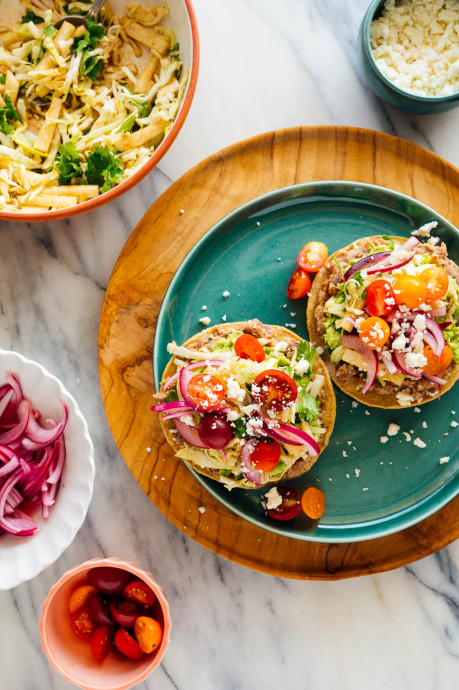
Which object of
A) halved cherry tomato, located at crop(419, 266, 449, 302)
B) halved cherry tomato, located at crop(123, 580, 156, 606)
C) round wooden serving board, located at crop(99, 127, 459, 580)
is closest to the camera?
halved cherry tomato, located at crop(419, 266, 449, 302)

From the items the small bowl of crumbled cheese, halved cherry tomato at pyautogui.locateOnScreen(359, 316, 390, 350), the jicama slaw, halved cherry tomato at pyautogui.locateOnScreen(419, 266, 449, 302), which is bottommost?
the jicama slaw

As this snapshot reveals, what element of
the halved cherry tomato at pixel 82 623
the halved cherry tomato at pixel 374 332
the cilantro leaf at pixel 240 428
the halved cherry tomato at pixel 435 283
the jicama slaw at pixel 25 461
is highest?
the halved cherry tomato at pixel 435 283

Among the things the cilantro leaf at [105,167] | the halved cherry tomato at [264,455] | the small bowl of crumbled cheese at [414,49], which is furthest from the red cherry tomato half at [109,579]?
the small bowl of crumbled cheese at [414,49]

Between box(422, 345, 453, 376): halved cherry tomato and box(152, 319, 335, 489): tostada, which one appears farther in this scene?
box(422, 345, 453, 376): halved cherry tomato

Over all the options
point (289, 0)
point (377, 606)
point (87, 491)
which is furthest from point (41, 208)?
point (377, 606)

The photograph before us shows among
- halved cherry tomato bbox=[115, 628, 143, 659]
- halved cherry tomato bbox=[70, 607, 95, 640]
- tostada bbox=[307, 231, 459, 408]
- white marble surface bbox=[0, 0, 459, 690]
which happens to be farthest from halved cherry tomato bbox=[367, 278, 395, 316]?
halved cherry tomato bbox=[70, 607, 95, 640]

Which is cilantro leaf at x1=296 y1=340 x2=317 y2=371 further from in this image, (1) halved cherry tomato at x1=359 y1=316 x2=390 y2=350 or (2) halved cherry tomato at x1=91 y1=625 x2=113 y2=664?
(2) halved cherry tomato at x1=91 y1=625 x2=113 y2=664

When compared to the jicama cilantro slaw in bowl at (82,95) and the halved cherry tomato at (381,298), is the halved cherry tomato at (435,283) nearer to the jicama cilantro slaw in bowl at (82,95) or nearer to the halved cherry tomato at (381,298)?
the halved cherry tomato at (381,298)
